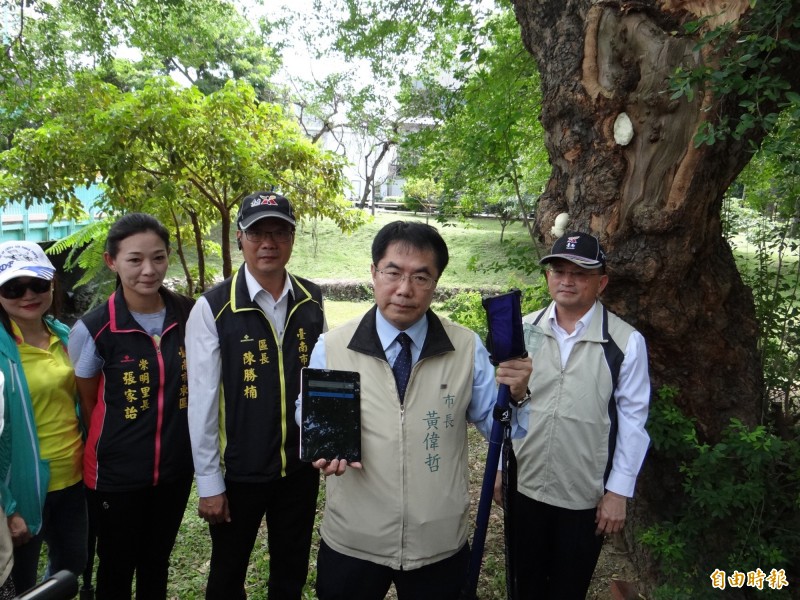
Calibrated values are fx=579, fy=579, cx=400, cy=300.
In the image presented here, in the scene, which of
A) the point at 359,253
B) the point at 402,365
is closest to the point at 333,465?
the point at 402,365

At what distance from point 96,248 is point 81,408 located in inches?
176

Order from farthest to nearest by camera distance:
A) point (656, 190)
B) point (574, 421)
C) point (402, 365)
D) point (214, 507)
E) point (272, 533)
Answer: point (656, 190)
point (272, 533)
point (574, 421)
point (214, 507)
point (402, 365)

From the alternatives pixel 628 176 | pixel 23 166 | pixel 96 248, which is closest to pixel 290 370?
pixel 628 176

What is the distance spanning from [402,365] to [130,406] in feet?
3.94

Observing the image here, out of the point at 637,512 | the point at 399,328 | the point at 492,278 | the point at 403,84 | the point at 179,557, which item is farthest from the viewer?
the point at 492,278

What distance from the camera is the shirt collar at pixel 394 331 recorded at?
6.39 ft

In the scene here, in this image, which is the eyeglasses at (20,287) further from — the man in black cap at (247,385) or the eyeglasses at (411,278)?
the eyeglasses at (411,278)

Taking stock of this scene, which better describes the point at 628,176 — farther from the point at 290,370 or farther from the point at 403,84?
the point at 403,84

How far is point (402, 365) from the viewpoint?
76.1 inches

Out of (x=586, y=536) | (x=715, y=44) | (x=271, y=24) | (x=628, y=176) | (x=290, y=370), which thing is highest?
(x=271, y=24)

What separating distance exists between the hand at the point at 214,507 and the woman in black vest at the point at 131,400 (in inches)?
10.1

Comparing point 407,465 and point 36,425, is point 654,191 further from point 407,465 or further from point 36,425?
point 36,425

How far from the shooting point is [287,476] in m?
2.44

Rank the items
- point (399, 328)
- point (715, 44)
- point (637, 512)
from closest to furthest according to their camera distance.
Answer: point (399, 328)
point (715, 44)
point (637, 512)
